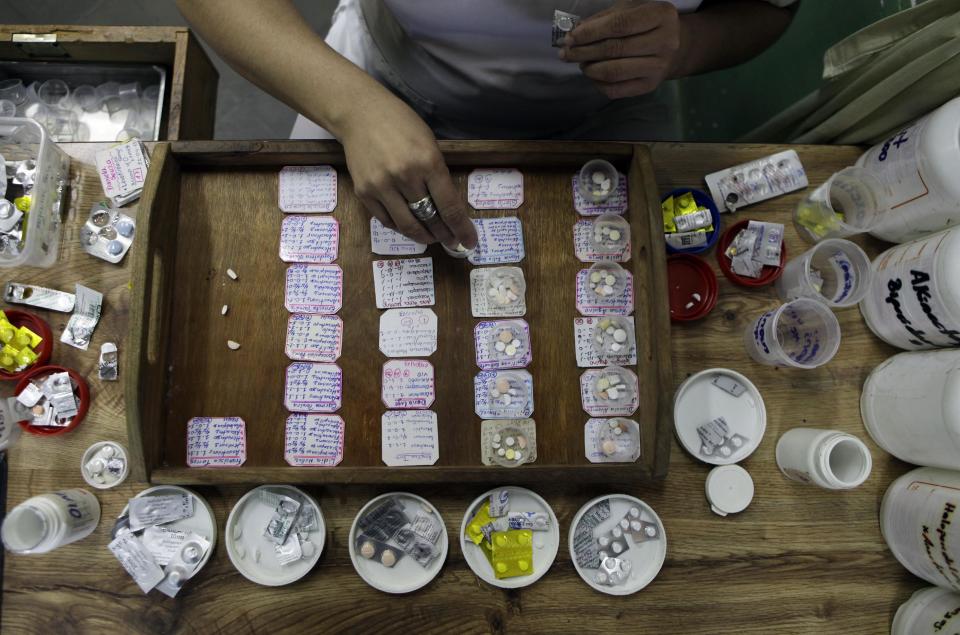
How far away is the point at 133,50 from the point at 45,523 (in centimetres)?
110

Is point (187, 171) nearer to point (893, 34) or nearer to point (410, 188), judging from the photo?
point (410, 188)

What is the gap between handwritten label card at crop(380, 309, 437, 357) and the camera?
1.02 m

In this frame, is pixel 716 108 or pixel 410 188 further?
pixel 716 108

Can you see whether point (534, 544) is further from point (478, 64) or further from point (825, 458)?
point (478, 64)

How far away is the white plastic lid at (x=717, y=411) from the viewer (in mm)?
1044

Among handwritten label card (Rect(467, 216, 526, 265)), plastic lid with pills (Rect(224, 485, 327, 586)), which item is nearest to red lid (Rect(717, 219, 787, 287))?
handwritten label card (Rect(467, 216, 526, 265))

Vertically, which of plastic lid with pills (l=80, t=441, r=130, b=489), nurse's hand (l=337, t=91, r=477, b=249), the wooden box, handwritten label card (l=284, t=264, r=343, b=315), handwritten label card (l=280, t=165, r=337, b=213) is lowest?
plastic lid with pills (l=80, t=441, r=130, b=489)

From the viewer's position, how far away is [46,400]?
3.43ft

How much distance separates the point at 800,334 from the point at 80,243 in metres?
1.45

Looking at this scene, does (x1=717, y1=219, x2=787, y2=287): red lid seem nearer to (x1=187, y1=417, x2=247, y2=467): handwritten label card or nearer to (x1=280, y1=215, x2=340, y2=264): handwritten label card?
(x1=280, y1=215, x2=340, y2=264): handwritten label card

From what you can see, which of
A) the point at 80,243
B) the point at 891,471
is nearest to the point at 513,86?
the point at 80,243

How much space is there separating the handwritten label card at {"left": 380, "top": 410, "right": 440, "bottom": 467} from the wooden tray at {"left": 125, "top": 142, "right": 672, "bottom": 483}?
0.02m

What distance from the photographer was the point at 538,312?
1037mm

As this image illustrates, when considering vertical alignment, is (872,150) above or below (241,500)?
above
